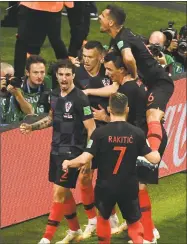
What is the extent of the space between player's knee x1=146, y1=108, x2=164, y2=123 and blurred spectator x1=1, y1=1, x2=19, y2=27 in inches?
236

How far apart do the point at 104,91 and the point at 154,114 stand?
0.58 m

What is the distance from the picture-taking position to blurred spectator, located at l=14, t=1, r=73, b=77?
13.4 metres

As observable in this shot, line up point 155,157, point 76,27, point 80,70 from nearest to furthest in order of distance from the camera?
point 155,157, point 80,70, point 76,27

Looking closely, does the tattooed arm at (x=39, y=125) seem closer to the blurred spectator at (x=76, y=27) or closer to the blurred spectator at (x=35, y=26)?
the blurred spectator at (x=35, y=26)

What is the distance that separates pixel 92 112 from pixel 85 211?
4.15ft

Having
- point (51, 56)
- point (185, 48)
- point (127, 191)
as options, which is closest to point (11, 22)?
point (51, 56)

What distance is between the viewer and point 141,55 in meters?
11.1

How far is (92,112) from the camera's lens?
36.2 feet

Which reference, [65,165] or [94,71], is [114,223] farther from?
[65,165]

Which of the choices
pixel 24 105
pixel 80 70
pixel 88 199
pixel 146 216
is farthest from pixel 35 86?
pixel 146 216

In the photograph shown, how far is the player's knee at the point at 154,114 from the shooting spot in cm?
1081

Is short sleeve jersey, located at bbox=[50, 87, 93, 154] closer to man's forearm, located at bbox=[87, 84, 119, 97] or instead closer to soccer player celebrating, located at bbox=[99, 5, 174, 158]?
man's forearm, located at bbox=[87, 84, 119, 97]

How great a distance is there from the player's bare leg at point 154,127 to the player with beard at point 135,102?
0.10m

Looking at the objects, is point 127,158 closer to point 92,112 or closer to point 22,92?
point 92,112
